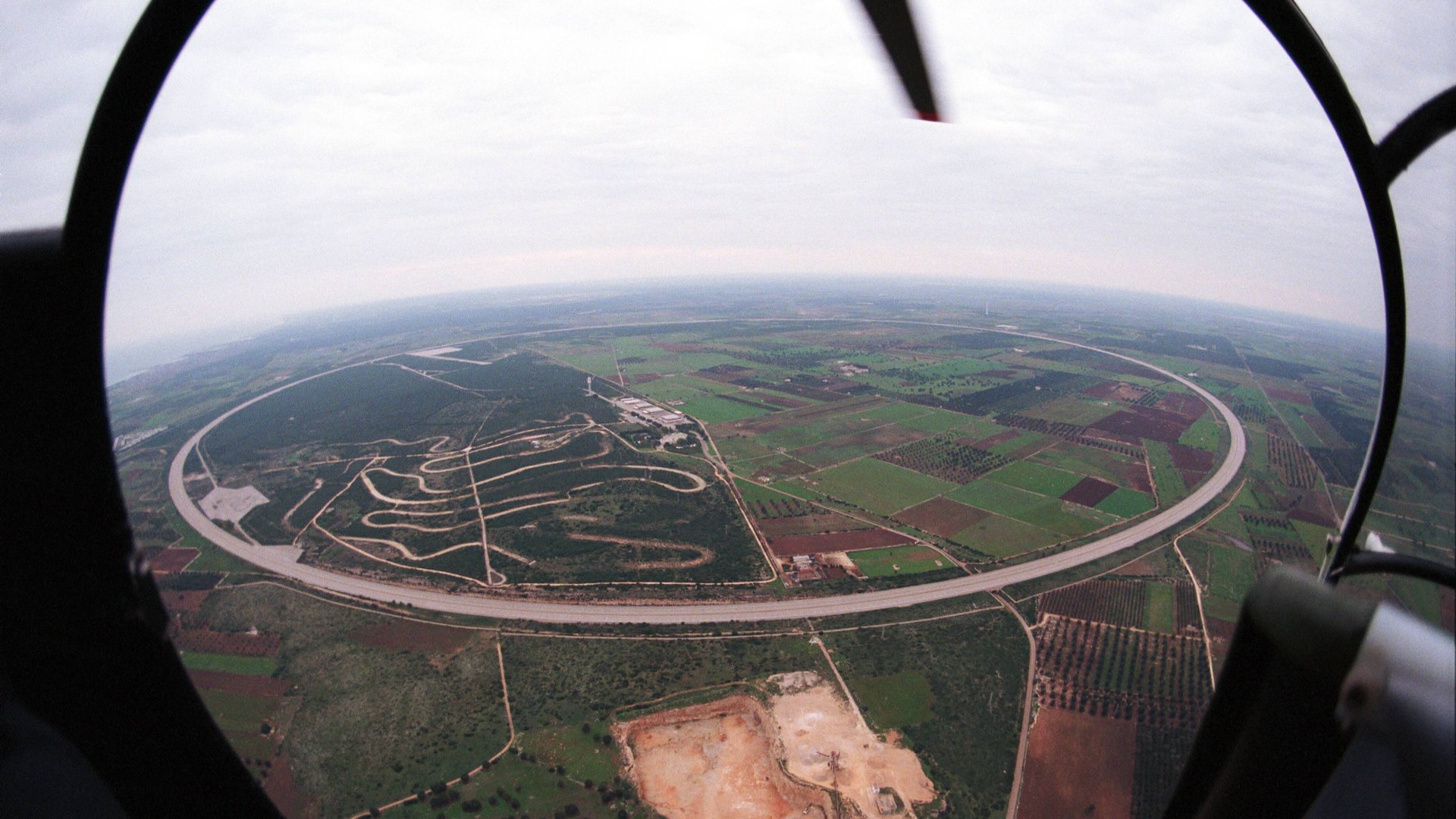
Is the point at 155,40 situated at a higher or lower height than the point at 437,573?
higher

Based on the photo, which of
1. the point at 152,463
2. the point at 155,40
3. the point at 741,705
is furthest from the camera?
the point at 152,463

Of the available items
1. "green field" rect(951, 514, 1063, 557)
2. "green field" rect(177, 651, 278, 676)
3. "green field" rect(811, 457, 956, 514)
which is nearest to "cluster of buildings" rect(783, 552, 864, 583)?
"green field" rect(951, 514, 1063, 557)

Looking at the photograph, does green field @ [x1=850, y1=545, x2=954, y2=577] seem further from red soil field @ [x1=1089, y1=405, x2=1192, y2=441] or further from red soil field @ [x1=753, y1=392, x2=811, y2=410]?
red soil field @ [x1=1089, y1=405, x2=1192, y2=441]

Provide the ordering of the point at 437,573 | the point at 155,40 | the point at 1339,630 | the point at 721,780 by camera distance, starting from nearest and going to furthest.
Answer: the point at 1339,630 → the point at 155,40 → the point at 721,780 → the point at 437,573

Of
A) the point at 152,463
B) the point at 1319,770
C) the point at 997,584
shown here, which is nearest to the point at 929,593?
the point at 997,584

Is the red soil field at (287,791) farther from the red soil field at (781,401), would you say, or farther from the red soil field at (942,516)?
the red soil field at (781,401)

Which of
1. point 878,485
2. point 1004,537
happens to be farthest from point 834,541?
point 878,485

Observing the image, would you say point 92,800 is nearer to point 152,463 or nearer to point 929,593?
point 929,593
